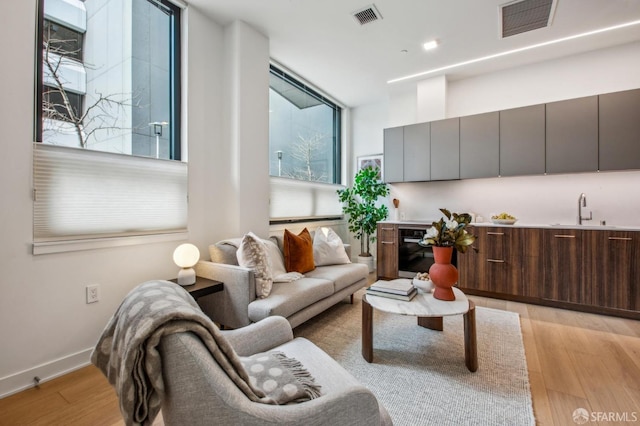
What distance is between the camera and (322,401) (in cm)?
82

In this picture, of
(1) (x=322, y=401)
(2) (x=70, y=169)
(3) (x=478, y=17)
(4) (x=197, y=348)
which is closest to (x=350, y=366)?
(1) (x=322, y=401)

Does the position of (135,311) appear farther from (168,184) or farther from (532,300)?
(532,300)

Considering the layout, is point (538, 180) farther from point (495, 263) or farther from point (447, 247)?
point (447, 247)

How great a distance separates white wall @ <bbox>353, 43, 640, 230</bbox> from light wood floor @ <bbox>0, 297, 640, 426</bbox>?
1.45 m

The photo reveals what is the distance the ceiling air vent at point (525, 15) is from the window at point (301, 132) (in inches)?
102

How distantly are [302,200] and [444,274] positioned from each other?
2.56 metres

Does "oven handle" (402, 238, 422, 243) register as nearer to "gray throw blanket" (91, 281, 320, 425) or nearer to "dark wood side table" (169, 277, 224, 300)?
"dark wood side table" (169, 277, 224, 300)

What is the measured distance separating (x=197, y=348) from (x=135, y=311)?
0.25m

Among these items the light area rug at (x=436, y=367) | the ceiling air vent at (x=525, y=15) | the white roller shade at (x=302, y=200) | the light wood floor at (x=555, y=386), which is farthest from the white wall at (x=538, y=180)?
the light area rug at (x=436, y=367)

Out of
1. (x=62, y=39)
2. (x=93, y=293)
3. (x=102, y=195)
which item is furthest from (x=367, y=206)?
(x=62, y=39)

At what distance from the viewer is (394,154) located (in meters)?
4.27

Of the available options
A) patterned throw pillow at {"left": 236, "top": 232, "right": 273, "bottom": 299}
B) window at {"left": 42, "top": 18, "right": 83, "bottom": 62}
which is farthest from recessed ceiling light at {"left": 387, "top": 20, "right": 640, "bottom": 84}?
window at {"left": 42, "top": 18, "right": 83, "bottom": 62}

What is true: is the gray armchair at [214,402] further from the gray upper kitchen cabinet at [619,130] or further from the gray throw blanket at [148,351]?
the gray upper kitchen cabinet at [619,130]

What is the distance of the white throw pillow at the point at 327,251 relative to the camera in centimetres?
323
